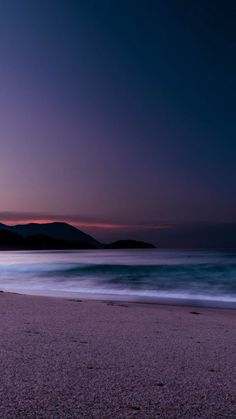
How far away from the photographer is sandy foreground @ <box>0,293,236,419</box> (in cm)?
301

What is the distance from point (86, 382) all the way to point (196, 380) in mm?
969

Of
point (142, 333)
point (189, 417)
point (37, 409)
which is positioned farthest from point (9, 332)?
point (189, 417)

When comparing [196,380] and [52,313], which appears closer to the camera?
[196,380]

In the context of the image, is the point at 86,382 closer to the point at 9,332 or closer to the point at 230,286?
the point at 9,332

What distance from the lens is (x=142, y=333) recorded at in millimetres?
6051

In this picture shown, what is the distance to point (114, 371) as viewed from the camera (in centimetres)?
388

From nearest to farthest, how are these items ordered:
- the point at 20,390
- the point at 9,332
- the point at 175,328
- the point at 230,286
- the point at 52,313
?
the point at 20,390 → the point at 9,332 → the point at 175,328 → the point at 52,313 → the point at 230,286

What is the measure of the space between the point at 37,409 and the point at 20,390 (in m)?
0.41

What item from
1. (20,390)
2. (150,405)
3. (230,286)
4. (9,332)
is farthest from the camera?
(230,286)

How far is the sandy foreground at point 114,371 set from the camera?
118 inches

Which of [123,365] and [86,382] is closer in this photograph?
[86,382]

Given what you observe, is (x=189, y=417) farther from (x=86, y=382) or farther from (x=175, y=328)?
(x=175, y=328)

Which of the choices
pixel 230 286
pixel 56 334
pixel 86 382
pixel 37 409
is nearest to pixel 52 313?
pixel 56 334

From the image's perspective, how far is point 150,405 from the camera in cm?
307
